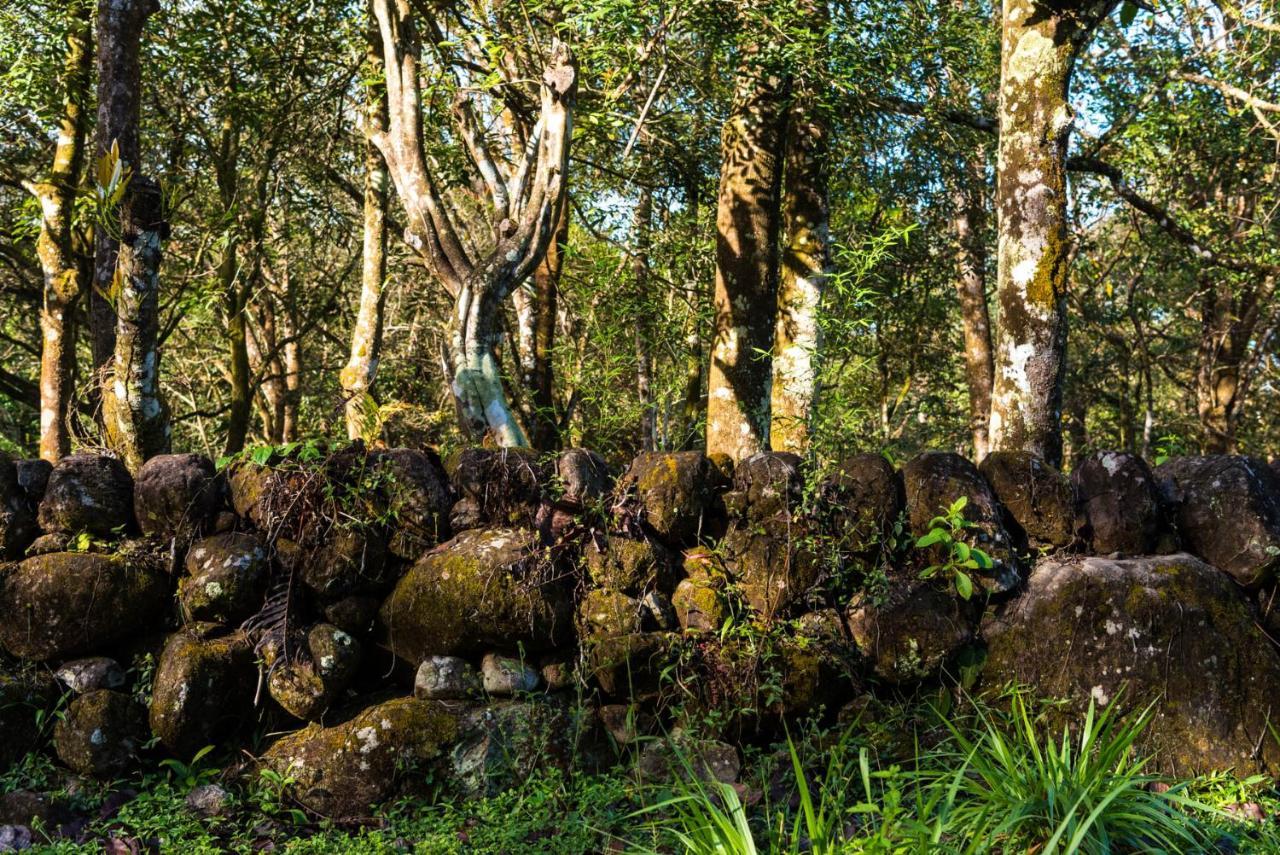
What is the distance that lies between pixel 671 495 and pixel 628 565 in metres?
0.38

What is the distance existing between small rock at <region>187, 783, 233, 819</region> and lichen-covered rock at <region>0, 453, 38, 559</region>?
149 cm

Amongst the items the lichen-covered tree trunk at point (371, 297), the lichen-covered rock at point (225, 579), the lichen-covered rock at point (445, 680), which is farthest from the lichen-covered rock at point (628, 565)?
the lichen-covered tree trunk at point (371, 297)

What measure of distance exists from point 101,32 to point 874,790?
5347 millimetres

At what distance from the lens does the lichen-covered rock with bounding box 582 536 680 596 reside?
4.27 metres

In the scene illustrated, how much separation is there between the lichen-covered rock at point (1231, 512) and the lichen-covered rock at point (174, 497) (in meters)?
4.57

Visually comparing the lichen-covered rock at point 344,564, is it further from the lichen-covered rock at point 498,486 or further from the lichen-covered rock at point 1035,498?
the lichen-covered rock at point 1035,498

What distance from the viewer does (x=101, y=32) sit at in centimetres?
498

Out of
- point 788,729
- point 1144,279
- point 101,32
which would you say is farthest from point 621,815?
point 1144,279

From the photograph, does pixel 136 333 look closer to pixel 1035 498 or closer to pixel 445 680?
pixel 445 680

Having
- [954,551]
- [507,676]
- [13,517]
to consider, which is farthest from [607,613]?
[13,517]

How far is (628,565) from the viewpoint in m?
4.28

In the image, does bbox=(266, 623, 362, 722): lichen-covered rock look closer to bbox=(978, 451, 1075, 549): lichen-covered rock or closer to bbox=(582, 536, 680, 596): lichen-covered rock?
bbox=(582, 536, 680, 596): lichen-covered rock

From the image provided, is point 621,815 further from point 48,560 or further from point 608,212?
point 608,212

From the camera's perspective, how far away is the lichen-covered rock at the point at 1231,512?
420 centimetres
